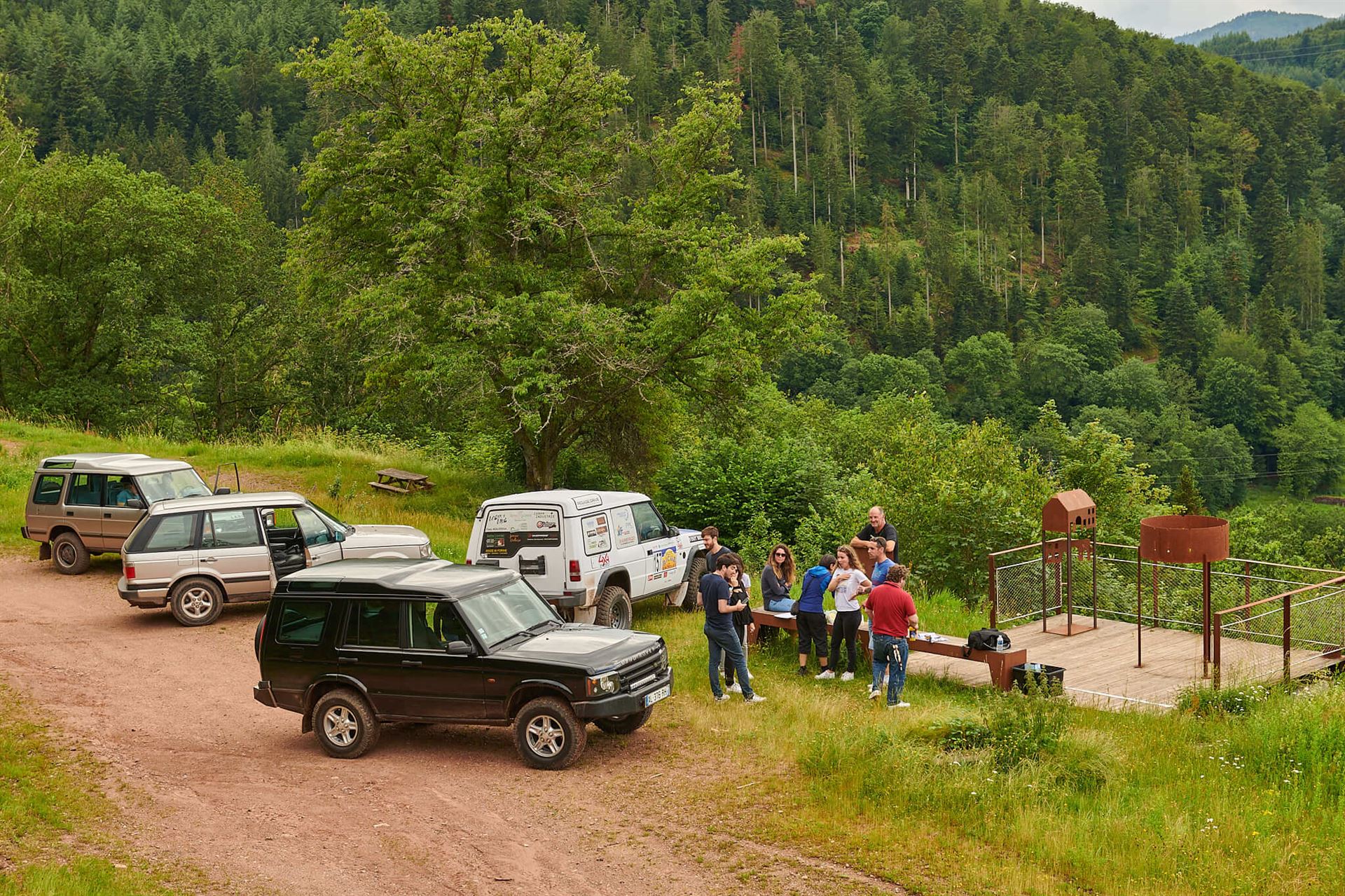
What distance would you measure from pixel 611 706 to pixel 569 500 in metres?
5.22

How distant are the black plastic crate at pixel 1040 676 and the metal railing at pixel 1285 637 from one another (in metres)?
1.91

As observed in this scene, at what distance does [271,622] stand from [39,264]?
135ft

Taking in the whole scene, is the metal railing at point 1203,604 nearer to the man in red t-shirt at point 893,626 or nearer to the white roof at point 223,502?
the man in red t-shirt at point 893,626

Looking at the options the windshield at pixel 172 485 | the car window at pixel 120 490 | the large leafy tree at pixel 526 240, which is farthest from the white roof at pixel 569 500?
the large leafy tree at pixel 526 240

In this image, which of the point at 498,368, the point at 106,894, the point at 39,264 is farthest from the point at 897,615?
the point at 39,264

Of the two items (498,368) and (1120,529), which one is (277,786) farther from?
(1120,529)

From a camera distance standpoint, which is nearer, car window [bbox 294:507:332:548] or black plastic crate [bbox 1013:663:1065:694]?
black plastic crate [bbox 1013:663:1065:694]

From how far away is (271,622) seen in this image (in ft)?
39.0

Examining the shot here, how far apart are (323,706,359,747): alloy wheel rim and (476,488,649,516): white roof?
4741 millimetres

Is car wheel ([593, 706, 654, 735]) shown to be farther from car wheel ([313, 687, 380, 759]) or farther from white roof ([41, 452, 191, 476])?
white roof ([41, 452, 191, 476])

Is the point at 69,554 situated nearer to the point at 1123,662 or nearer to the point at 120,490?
the point at 120,490

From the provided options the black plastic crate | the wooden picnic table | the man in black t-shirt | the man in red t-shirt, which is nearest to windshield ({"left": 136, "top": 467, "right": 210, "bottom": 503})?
the wooden picnic table

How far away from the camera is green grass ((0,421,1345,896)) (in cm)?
842

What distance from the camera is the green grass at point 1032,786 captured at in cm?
842
